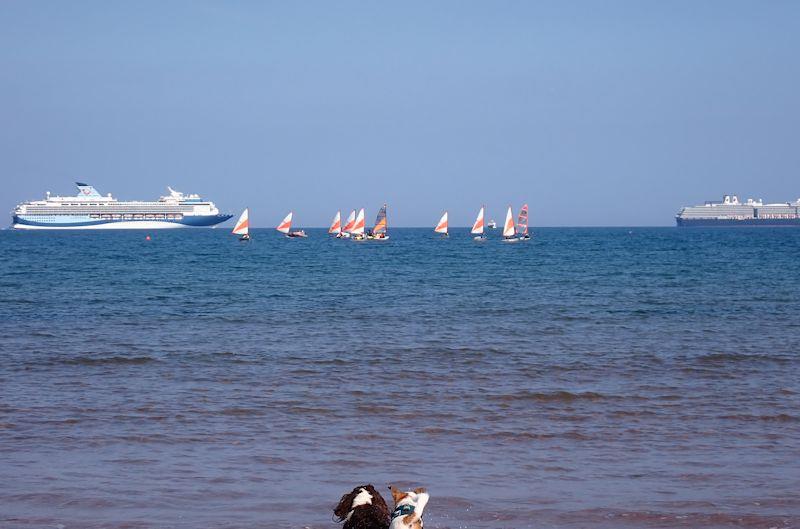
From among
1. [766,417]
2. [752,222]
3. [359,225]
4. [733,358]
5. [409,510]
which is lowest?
[766,417]

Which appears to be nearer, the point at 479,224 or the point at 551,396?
the point at 551,396

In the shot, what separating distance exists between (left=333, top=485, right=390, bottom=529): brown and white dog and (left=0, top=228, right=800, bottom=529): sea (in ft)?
4.89

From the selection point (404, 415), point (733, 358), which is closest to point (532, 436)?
point (404, 415)

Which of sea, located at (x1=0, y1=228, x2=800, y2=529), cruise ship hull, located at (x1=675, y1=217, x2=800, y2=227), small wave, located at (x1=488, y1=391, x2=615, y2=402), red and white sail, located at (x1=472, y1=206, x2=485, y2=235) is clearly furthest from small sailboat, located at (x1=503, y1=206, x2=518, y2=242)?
cruise ship hull, located at (x1=675, y1=217, x2=800, y2=227)

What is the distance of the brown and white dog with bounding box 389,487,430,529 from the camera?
16.5ft

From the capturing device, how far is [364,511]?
18.0 feet

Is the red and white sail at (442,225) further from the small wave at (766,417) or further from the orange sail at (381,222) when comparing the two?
the small wave at (766,417)

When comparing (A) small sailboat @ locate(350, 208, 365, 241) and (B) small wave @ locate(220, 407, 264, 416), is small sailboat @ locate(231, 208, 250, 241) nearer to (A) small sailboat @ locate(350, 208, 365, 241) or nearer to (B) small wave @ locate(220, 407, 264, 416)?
(A) small sailboat @ locate(350, 208, 365, 241)

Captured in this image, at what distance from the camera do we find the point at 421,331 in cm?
1925

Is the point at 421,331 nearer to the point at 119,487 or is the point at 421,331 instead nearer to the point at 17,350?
the point at 17,350

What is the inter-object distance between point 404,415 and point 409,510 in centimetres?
582

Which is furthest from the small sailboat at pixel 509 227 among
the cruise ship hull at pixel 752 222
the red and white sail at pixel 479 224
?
Result: the cruise ship hull at pixel 752 222

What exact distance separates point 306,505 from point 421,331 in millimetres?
11814

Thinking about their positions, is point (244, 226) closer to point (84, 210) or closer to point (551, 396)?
point (84, 210)
